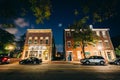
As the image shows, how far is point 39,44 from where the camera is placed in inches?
1620

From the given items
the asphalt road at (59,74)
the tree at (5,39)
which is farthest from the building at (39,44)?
the asphalt road at (59,74)

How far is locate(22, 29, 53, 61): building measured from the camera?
132 feet

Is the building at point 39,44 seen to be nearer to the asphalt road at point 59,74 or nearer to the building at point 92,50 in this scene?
the building at point 92,50

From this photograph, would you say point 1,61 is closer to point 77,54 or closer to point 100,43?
point 77,54

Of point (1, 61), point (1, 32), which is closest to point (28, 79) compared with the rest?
point (1, 61)

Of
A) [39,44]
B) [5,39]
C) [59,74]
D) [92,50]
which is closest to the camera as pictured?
[59,74]

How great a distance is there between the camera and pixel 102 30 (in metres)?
42.9

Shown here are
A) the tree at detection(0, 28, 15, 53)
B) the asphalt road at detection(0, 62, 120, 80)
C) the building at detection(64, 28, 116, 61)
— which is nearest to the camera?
the asphalt road at detection(0, 62, 120, 80)

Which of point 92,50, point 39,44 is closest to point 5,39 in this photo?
point 39,44

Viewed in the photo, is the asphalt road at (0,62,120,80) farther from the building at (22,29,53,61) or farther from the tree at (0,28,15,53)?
the building at (22,29,53,61)

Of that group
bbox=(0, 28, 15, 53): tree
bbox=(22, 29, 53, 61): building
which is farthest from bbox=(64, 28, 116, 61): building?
bbox=(0, 28, 15, 53): tree

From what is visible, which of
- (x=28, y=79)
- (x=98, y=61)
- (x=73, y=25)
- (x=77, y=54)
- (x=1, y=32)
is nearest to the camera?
(x=28, y=79)

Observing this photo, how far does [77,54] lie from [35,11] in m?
34.6

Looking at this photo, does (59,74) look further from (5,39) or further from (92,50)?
(92,50)
